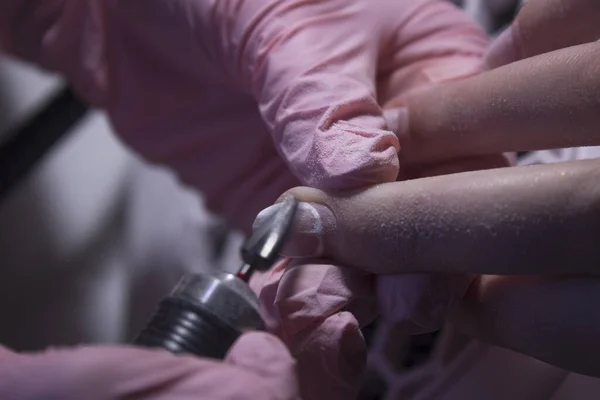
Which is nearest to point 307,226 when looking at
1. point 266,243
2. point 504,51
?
point 266,243

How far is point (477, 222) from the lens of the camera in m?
0.28

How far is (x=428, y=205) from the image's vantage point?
0.95ft

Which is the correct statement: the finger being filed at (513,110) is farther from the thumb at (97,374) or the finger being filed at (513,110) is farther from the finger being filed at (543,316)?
the thumb at (97,374)

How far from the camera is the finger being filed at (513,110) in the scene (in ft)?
1.01

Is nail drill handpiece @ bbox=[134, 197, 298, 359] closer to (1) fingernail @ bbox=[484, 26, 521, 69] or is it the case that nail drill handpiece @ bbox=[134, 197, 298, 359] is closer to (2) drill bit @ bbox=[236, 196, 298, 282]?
(2) drill bit @ bbox=[236, 196, 298, 282]

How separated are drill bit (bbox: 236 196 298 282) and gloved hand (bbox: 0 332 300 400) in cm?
5

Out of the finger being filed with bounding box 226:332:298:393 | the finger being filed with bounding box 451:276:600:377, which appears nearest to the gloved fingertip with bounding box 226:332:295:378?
the finger being filed with bounding box 226:332:298:393

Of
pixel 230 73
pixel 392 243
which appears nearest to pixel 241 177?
pixel 230 73

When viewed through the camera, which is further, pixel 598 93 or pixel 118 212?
pixel 118 212

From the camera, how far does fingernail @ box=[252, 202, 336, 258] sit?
31 cm

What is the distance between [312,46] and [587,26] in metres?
0.16

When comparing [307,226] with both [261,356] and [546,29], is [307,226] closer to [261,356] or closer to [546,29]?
[261,356]

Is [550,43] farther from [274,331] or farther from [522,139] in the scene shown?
[274,331]

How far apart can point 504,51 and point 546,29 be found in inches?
1.2
